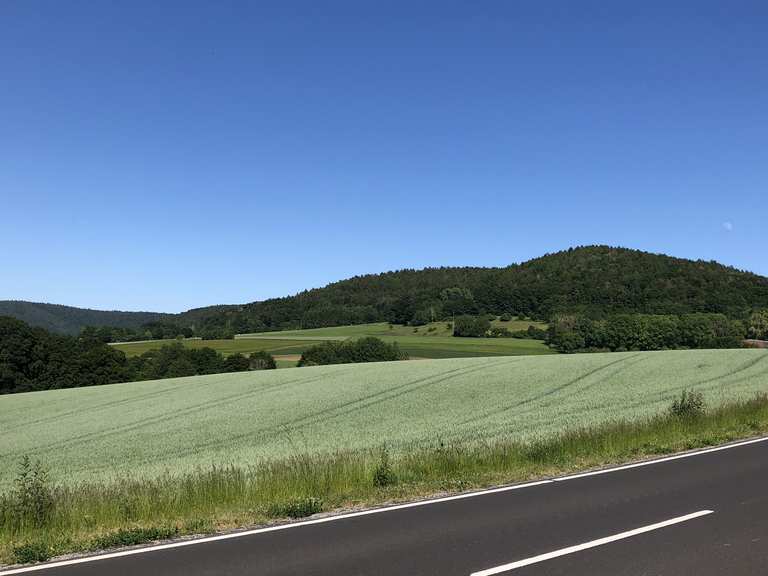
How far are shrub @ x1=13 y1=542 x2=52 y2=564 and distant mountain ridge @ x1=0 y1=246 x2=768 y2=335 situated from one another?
88.1 m

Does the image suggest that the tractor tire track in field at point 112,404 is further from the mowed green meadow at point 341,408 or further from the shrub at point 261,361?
the shrub at point 261,361

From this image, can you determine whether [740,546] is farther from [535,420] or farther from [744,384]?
[744,384]

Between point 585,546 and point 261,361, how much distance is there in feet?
231

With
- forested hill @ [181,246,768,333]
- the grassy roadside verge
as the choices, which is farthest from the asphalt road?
forested hill @ [181,246,768,333]

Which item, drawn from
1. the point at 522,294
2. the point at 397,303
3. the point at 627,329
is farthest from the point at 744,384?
the point at 397,303

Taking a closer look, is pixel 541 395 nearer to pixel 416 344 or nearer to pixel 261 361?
pixel 261 361

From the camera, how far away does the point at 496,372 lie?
38938 mm

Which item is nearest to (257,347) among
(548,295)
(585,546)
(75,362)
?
(75,362)

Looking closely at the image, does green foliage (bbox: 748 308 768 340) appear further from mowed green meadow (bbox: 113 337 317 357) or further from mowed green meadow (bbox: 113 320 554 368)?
mowed green meadow (bbox: 113 337 317 357)

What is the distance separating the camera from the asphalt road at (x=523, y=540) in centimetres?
647

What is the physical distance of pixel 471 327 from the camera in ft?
333

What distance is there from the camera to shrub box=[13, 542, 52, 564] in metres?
7.02

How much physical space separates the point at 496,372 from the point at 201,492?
3073cm

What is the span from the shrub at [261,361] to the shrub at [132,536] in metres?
67.0
